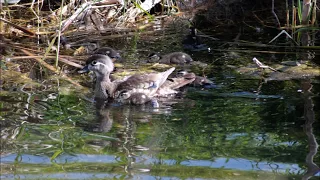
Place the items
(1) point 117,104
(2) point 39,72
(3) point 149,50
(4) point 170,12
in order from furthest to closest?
(4) point 170,12
(3) point 149,50
(2) point 39,72
(1) point 117,104

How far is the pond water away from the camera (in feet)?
16.5

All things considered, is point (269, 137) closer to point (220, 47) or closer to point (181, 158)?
point (181, 158)

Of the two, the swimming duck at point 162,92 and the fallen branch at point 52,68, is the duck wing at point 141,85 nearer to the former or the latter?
the swimming duck at point 162,92

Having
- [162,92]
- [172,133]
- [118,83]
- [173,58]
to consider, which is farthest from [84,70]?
[172,133]

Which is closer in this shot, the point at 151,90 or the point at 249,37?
the point at 151,90

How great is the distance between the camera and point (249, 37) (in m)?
10.0

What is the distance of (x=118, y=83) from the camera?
24.7 ft

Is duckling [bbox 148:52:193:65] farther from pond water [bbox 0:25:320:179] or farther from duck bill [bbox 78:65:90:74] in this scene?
duck bill [bbox 78:65:90:74]

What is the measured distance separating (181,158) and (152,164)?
281 mm

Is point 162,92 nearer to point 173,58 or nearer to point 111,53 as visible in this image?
point 173,58

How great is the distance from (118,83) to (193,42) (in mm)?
2302

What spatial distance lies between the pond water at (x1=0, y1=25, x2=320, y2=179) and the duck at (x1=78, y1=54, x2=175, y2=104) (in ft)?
0.65

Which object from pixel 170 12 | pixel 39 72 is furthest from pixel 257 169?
pixel 170 12

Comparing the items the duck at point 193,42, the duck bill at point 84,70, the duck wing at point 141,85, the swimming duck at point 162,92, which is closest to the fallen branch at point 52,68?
the duck bill at point 84,70
